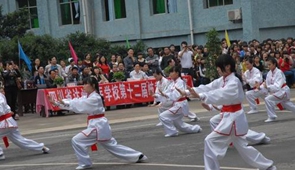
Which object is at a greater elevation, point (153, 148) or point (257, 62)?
point (257, 62)

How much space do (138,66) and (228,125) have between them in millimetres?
14899

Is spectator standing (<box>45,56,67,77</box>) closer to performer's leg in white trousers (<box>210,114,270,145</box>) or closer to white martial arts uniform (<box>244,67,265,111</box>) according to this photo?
white martial arts uniform (<box>244,67,265,111</box>)

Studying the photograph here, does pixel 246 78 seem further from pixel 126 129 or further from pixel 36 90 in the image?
pixel 36 90

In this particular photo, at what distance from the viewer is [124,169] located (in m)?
12.4

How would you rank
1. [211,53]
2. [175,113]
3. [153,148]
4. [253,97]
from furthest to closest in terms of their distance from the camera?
[211,53], [253,97], [175,113], [153,148]

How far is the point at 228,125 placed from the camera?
35.7 ft

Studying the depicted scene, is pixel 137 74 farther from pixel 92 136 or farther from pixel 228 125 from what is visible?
pixel 228 125

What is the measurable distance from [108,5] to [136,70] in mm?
13813

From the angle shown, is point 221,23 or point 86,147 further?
point 221,23

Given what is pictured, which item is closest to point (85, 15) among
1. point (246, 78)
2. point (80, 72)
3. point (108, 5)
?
point (108, 5)

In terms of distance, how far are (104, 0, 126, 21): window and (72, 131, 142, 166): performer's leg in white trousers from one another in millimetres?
25778

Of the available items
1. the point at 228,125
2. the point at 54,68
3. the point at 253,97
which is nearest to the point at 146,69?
the point at 54,68

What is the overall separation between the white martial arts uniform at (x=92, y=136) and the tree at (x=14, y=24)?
73.3 ft

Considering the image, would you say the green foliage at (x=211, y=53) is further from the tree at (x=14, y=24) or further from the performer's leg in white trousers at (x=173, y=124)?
the tree at (x=14, y=24)
